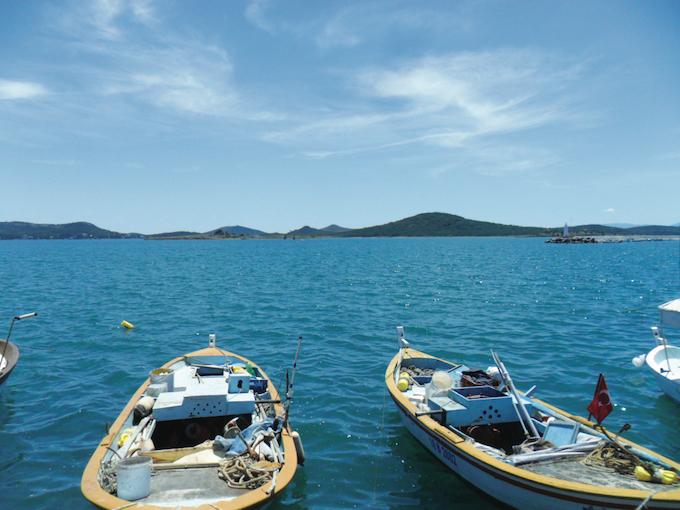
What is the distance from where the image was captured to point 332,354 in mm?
23078

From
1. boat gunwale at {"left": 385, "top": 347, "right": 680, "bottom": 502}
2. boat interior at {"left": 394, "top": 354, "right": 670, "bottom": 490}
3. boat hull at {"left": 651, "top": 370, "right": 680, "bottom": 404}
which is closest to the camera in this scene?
boat gunwale at {"left": 385, "top": 347, "right": 680, "bottom": 502}

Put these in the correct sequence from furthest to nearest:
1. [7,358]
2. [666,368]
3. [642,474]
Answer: [7,358] < [666,368] < [642,474]

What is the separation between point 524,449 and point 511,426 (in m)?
1.65

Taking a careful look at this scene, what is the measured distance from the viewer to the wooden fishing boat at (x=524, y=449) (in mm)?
8523

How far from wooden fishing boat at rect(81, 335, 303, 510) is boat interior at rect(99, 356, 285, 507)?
0.06ft

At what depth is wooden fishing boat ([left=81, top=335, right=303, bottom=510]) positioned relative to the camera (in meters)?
8.62

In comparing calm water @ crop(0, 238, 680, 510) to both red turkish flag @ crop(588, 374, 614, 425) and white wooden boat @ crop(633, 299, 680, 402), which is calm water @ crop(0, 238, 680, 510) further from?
red turkish flag @ crop(588, 374, 614, 425)

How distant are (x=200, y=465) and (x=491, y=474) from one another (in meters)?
6.11

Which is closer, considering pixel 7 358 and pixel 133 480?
pixel 133 480

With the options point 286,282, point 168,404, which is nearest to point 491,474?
point 168,404

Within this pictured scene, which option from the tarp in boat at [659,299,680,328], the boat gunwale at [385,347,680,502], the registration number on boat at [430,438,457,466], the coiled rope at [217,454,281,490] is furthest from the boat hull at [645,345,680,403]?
the coiled rope at [217,454,281,490]

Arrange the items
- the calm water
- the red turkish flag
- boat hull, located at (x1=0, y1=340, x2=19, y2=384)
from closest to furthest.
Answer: the red turkish flag
the calm water
boat hull, located at (x1=0, y1=340, x2=19, y2=384)

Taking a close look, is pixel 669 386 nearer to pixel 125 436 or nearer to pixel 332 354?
pixel 332 354

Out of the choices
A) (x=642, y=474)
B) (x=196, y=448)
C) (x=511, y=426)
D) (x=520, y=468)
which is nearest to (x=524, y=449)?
(x=520, y=468)
